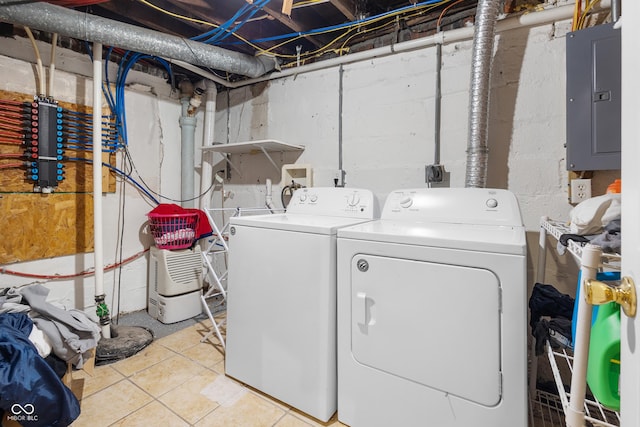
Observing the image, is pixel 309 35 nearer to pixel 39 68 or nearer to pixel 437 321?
pixel 39 68

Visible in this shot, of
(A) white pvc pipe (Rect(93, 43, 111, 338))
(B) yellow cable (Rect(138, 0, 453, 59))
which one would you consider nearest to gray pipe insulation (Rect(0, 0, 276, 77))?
(B) yellow cable (Rect(138, 0, 453, 59))

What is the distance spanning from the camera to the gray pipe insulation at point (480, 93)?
1.75m

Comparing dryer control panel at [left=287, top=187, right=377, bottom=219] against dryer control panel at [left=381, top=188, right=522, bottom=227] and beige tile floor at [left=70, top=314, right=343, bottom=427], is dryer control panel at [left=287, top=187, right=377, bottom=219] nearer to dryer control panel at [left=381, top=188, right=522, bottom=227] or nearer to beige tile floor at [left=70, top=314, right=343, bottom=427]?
dryer control panel at [left=381, top=188, right=522, bottom=227]

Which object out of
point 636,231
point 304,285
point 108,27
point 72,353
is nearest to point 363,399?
point 304,285

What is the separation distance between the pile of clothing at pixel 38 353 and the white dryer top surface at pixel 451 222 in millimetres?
1400

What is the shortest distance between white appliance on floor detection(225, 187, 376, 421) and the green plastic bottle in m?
0.98

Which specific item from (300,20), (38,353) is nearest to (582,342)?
(38,353)

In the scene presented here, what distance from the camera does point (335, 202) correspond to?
2.05 m

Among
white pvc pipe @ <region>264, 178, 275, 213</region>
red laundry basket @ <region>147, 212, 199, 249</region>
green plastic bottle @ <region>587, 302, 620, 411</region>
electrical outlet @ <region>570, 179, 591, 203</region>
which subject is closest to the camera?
green plastic bottle @ <region>587, 302, 620, 411</region>

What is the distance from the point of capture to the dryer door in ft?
3.84

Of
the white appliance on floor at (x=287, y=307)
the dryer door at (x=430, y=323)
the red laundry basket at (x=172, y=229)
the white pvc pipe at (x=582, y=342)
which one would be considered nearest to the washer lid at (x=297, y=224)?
the white appliance on floor at (x=287, y=307)

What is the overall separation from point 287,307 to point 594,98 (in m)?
1.82

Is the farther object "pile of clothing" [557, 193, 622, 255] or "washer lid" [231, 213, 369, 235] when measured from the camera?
"washer lid" [231, 213, 369, 235]

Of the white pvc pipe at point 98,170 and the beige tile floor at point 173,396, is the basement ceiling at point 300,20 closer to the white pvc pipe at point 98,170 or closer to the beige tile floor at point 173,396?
the white pvc pipe at point 98,170
